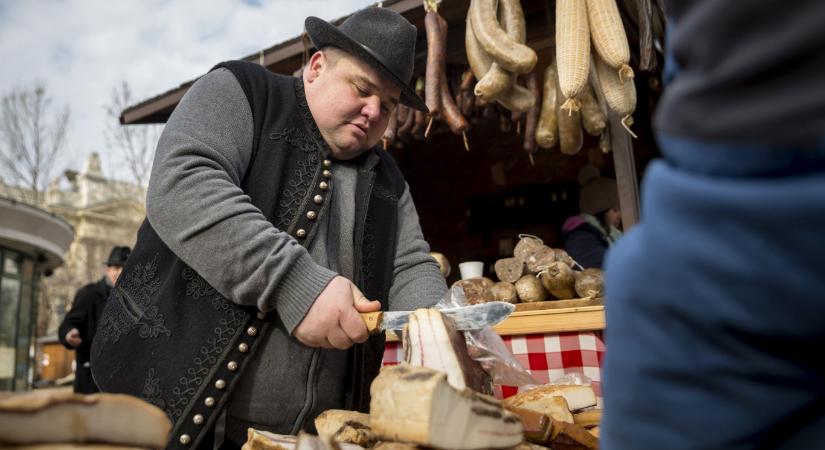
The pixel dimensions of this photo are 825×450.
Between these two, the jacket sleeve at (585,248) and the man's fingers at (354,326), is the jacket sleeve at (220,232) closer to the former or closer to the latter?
the man's fingers at (354,326)

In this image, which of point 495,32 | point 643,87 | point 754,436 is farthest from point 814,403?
point 643,87

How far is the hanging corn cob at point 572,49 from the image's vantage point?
3305mm

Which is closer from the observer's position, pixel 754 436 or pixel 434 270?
pixel 754 436

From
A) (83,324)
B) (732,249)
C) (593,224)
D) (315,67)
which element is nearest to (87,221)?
(83,324)

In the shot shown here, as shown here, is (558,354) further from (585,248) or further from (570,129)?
(585,248)

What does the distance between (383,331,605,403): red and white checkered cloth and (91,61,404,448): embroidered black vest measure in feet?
2.79

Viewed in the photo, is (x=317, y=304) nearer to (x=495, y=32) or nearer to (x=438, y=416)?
(x=438, y=416)

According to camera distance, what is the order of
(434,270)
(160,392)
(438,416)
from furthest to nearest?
(434,270)
(160,392)
(438,416)

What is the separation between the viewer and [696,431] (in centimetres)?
61

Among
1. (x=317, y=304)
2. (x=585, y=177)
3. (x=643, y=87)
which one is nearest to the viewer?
(x=317, y=304)

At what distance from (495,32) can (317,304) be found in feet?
7.50

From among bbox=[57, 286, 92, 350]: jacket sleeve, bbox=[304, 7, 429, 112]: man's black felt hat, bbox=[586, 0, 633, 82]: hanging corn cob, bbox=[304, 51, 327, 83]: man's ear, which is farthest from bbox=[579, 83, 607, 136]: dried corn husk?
bbox=[57, 286, 92, 350]: jacket sleeve

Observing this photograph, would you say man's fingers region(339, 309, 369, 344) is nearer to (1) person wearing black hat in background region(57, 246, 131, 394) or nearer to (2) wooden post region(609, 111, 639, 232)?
(2) wooden post region(609, 111, 639, 232)

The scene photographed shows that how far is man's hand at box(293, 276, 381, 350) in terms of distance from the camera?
5.78ft
